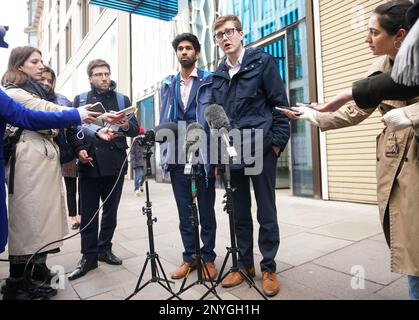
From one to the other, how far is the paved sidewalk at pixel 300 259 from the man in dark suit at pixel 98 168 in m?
0.22

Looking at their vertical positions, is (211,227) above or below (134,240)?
above

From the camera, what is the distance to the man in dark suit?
126 inches

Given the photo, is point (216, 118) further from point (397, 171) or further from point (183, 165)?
point (397, 171)

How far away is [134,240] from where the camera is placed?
450 centimetres

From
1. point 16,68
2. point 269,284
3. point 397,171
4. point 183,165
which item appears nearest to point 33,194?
point 16,68

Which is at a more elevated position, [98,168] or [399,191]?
[98,168]

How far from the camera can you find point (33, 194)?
2543 millimetres

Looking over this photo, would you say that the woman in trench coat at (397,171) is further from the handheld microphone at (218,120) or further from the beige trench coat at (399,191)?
the handheld microphone at (218,120)

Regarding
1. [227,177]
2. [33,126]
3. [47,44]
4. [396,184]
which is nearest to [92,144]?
[33,126]

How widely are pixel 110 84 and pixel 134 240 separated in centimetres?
225

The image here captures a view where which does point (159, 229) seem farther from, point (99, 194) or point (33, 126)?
point (33, 126)

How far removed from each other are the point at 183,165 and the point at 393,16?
78.9 inches

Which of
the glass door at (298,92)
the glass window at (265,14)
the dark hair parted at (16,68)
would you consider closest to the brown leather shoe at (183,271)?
the dark hair parted at (16,68)

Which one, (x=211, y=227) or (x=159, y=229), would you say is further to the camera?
(x=159, y=229)
